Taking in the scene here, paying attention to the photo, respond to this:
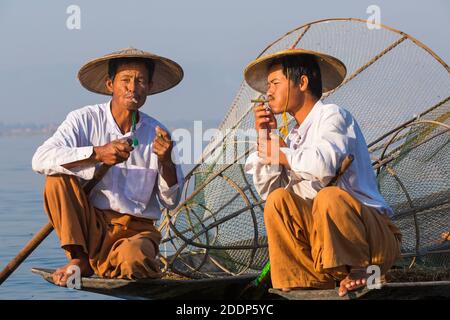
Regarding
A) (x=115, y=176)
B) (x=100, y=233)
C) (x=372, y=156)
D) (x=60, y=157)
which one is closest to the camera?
(x=60, y=157)

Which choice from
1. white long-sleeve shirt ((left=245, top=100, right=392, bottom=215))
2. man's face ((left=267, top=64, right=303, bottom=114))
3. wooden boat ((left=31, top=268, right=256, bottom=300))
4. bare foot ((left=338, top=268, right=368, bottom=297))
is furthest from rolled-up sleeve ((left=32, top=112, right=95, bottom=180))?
bare foot ((left=338, top=268, right=368, bottom=297))

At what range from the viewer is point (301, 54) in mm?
5633

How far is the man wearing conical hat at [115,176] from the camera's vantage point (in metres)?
5.70

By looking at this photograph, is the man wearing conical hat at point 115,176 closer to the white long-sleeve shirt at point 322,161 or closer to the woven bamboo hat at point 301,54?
the woven bamboo hat at point 301,54

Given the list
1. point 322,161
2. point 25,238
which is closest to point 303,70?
point 322,161

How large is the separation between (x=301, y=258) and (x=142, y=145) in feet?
3.84

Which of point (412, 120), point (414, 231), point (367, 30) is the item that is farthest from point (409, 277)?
point (367, 30)

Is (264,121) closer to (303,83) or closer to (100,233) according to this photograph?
(303,83)

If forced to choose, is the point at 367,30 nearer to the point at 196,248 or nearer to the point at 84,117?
the point at 196,248

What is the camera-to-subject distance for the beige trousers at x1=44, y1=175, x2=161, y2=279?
5.71 meters

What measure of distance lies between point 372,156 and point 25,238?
19.2 ft

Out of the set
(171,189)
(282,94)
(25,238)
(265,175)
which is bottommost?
(25,238)

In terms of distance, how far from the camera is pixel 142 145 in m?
6.03

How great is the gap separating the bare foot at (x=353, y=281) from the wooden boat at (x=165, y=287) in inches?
40.6
